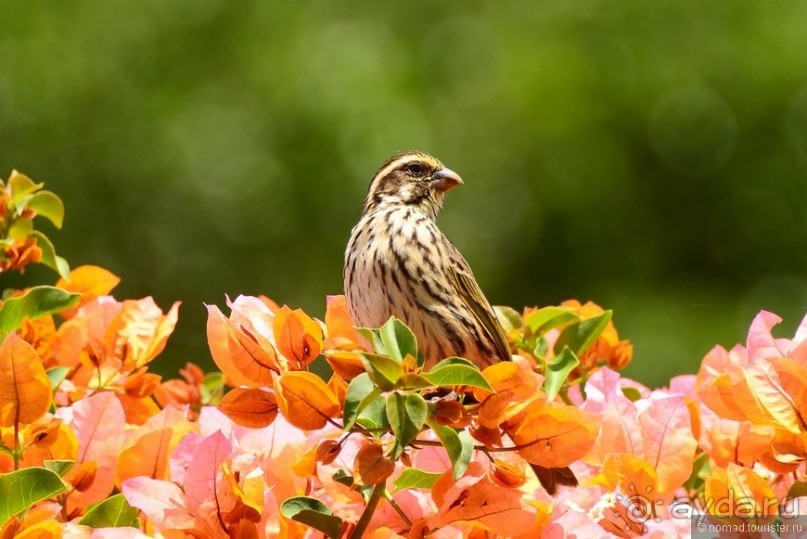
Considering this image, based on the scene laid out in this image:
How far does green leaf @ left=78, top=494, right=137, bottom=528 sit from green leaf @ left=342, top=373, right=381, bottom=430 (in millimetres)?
384

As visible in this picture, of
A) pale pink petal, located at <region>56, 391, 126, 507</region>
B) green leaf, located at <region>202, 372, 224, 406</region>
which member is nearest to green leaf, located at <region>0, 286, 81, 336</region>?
pale pink petal, located at <region>56, 391, 126, 507</region>

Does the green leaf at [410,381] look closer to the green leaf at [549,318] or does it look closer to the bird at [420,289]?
the green leaf at [549,318]

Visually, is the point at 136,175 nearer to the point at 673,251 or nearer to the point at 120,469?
the point at 673,251

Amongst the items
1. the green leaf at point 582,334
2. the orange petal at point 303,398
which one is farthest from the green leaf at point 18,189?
the green leaf at point 582,334

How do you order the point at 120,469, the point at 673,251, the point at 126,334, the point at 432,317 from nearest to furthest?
the point at 120,469 → the point at 126,334 → the point at 432,317 → the point at 673,251

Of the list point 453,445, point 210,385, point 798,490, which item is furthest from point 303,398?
point 210,385

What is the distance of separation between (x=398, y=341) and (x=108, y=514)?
1.46ft

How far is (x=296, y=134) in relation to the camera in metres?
7.72

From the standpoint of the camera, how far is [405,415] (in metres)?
1.25

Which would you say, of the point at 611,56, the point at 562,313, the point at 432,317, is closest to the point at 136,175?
the point at 611,56

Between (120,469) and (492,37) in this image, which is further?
(492,37)

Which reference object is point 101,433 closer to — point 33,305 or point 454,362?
point 33,305

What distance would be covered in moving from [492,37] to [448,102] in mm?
645

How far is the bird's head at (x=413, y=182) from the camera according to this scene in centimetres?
321
